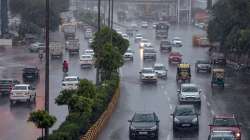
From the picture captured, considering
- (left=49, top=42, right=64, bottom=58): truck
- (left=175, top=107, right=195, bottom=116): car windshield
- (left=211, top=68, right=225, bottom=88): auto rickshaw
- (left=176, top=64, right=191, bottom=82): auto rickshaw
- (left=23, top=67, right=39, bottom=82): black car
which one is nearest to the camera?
(left=175, top=107, right=195, bottom=116): car windshield

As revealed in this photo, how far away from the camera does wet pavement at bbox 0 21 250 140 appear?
4672 cm

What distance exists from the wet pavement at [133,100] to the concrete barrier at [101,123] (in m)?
0.34

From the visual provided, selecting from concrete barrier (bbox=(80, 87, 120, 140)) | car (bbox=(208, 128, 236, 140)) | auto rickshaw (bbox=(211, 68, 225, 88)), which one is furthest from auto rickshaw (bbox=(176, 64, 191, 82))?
car (bbox=(208, 128, 236, 140))

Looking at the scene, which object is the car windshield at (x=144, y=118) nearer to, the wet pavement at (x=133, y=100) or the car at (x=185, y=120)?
the wet pavement at (x=133, y=100)

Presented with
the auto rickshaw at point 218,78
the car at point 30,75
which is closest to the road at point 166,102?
the auto rickshaw at point 218,78

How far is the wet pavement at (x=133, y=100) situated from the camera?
4672 cm

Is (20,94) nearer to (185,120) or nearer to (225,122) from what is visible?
(185,120)

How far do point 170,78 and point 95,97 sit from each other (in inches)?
1229

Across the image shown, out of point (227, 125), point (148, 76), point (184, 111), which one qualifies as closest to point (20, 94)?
point (184, 111)

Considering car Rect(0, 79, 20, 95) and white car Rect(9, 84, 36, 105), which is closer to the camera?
white car Rect(9, 84, 36, 105)

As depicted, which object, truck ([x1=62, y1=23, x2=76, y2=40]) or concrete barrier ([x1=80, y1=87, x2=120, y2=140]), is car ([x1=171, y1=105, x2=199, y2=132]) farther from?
truck ([x1=62, y1=23, x2=76, y2=40])

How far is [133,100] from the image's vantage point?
199 ft

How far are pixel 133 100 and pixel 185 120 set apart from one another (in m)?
15.4

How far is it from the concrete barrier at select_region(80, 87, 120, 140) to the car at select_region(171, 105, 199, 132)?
4.03 meters
